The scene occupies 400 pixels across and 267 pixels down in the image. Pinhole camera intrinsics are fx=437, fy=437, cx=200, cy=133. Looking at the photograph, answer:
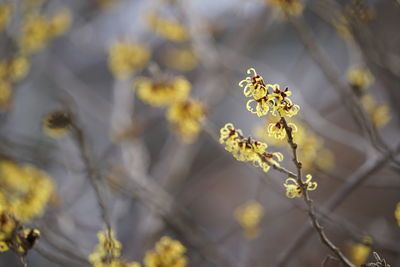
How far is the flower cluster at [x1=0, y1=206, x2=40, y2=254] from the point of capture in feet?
4.07

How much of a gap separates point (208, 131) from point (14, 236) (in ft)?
2.31

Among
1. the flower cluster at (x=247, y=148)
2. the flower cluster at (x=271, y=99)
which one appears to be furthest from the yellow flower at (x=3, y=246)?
the flower cluster at (x=271, y=99)

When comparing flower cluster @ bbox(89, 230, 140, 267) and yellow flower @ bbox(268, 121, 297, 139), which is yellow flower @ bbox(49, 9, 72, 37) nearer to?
flower cluster @ bbox(89, 230, 140, 267)

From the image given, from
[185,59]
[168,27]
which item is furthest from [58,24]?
[185,59]

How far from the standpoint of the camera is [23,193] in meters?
1.88

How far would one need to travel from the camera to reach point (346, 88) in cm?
179

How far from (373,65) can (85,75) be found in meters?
5.32

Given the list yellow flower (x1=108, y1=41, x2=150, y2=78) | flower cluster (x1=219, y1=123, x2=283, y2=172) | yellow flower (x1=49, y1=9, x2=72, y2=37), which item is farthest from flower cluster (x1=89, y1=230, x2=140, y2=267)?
yellow flower (x1=49, y1=9, x2=72, y2=37)

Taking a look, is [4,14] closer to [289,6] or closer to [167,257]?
[289,6]

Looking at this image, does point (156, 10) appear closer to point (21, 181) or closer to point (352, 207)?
point (21, 181)

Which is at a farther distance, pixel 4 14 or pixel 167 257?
pixel 4 14

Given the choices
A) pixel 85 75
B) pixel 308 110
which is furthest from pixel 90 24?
pixel 85 75

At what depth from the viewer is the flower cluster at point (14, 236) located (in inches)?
48.9

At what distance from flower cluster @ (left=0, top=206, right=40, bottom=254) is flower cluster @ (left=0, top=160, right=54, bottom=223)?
0.11ft
